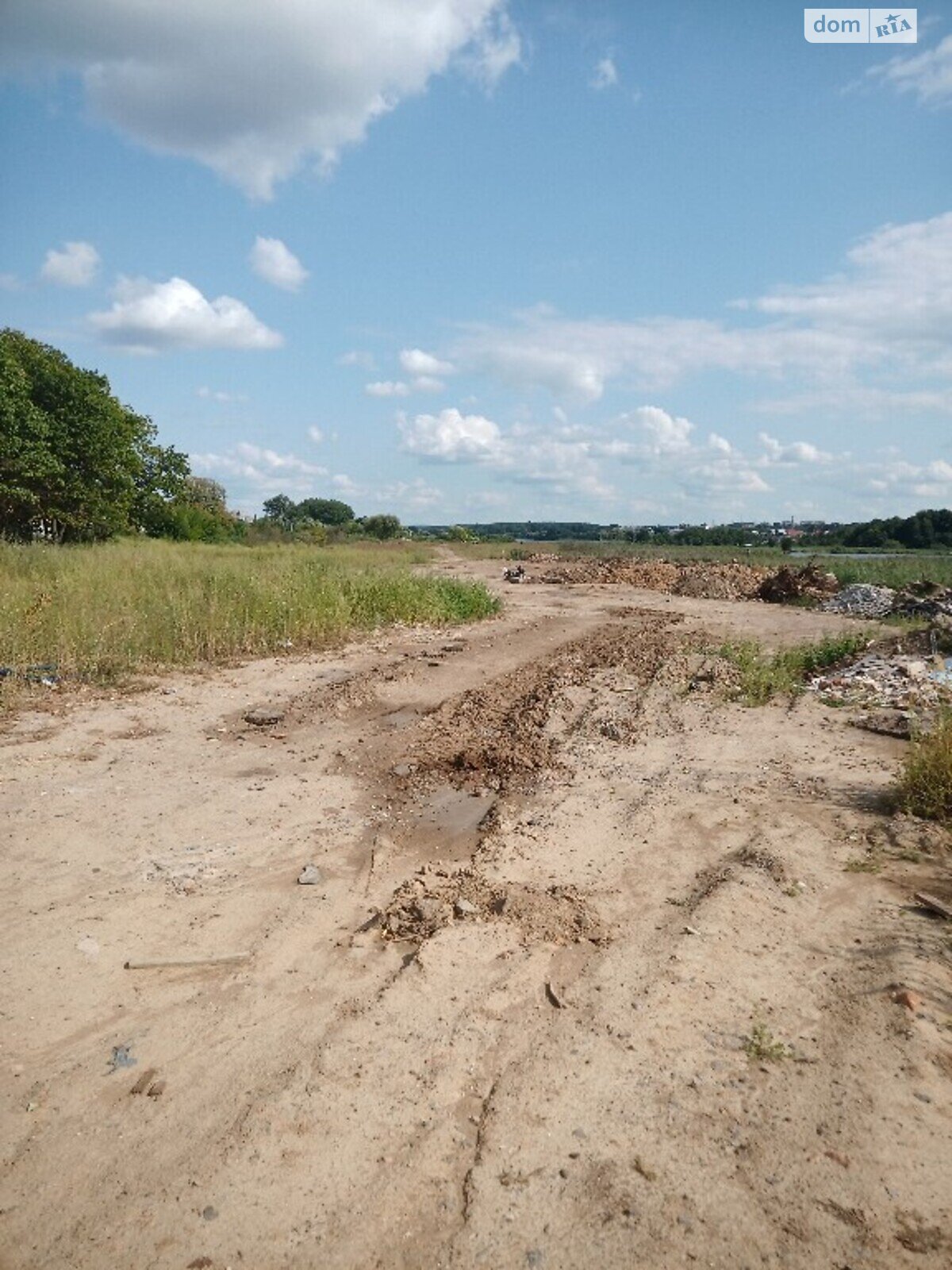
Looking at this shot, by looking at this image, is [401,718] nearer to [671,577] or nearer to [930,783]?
[930,783]

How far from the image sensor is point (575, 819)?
177 inches

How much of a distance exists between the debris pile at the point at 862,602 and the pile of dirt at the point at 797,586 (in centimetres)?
113

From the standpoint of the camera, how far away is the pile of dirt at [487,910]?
10.7 feet

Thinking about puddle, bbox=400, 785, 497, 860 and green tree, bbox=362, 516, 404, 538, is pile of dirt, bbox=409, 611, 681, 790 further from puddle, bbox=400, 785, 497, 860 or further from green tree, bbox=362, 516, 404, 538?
green tree, bbox=362, 516, 404, 538

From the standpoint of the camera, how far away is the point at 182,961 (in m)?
3.06

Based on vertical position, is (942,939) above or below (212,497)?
below

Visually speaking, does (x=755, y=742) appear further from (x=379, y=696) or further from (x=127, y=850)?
(x=127, y=850)

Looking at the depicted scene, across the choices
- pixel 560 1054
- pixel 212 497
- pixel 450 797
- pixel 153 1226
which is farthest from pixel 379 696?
pixel 212 497

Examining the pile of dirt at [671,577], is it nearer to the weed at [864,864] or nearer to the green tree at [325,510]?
the weed at [864,864]

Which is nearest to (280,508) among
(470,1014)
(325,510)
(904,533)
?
(325,510)

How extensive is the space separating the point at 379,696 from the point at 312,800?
266cm

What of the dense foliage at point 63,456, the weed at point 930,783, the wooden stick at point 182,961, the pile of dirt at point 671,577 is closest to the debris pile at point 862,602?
the pile of dirt at point 671,577

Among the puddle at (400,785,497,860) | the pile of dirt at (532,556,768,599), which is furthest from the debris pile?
the puddle at (400,785,497,860)

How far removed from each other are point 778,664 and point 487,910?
613cm
